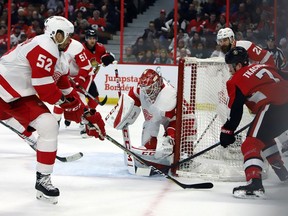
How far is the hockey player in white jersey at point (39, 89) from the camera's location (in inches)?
141

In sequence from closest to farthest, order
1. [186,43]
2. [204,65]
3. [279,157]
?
[279,157] → [204,65] → [186,43]

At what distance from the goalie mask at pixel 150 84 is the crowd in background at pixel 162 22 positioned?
4.00 m

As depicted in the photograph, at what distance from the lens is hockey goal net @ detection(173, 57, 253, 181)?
14.9 ft

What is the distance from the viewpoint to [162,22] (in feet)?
32.1

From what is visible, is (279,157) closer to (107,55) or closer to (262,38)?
(107,55)

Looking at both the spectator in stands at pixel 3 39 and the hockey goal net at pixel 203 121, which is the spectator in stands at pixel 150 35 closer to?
the spectator in stands at pixel 3 39

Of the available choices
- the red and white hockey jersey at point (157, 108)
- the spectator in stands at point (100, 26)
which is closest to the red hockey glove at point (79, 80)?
the red and white hockey jersey at point (157, 108)

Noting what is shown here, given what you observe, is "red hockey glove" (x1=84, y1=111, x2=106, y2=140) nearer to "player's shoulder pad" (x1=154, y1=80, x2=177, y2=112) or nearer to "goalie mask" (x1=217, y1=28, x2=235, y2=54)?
"player's shoulder pad" (x1=154, y1=80, x2=177, y2=112)

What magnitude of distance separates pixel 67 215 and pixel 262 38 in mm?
5828

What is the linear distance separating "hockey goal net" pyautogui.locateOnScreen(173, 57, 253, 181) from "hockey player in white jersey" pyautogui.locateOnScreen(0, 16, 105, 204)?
103 centimetres

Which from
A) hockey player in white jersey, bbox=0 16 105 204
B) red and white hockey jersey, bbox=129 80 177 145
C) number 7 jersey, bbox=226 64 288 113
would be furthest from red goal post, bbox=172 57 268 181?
hockey player in white jersey, bbox=0 16 105 204

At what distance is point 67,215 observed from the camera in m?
3.47

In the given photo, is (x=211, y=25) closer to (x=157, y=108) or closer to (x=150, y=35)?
(x=150, y=35)

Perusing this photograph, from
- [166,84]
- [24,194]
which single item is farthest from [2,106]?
[166,84]
